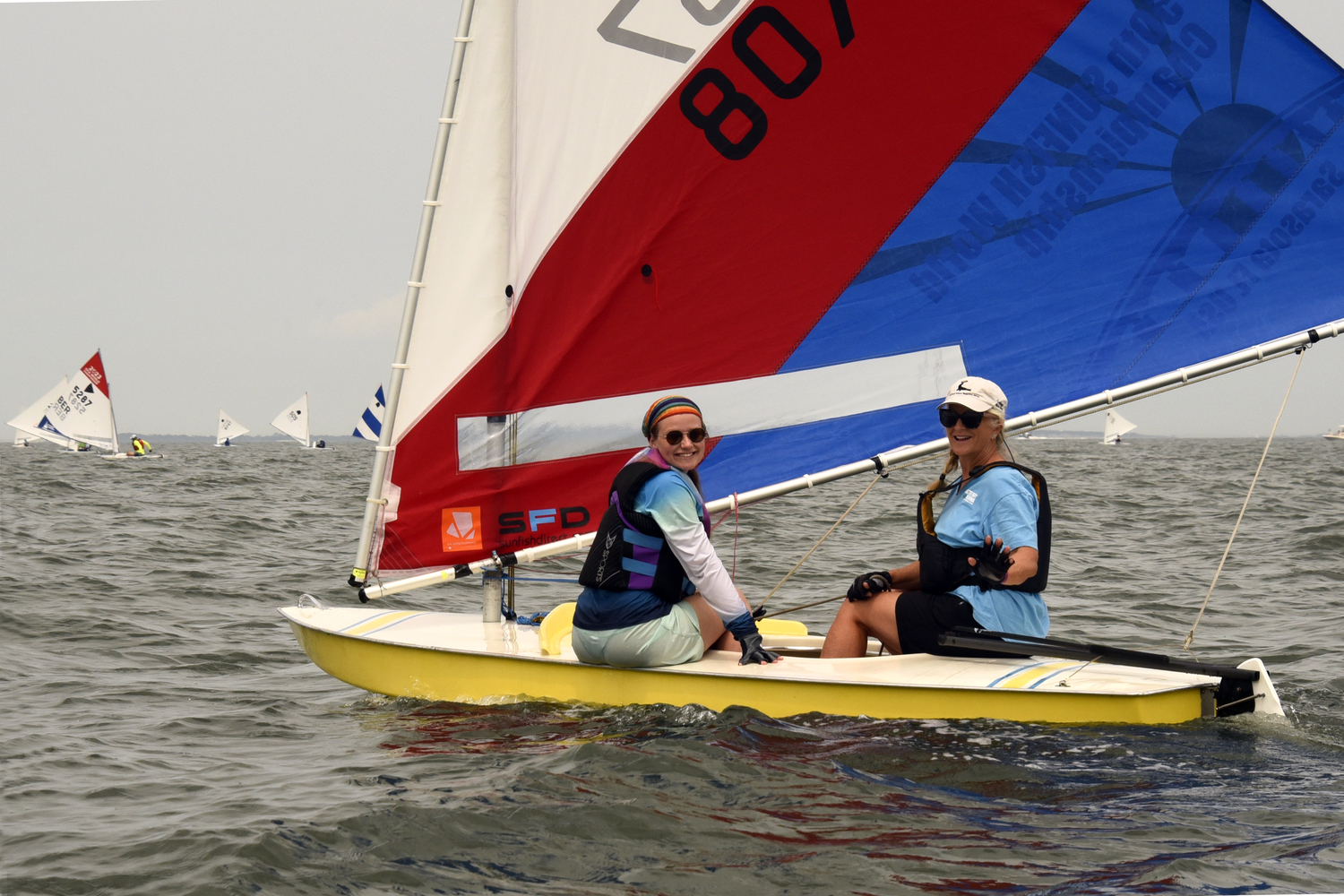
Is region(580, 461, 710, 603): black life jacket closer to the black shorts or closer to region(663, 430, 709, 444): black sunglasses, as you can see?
region(663, 430, 709, 444): black sunglasses

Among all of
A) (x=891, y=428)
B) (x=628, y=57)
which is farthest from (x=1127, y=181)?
(x=628, y=57)

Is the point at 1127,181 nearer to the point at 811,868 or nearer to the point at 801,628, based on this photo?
the point at 801,628

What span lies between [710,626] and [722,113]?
6.82 feet

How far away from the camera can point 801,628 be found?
17.1 feet

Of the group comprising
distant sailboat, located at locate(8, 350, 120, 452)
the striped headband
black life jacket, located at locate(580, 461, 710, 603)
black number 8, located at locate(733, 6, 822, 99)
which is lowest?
black life jacket, located at locate(580, 461, 710, 603)

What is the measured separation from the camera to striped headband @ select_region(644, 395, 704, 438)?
4219 millimetres

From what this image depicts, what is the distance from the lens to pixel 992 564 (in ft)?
13.4

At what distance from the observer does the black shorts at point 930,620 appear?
13.7 ft

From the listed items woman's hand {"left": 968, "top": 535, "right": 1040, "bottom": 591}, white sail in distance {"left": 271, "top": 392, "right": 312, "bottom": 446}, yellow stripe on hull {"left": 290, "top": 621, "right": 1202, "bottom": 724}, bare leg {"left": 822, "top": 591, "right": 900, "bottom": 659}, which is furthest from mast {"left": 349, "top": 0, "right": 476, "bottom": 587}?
white sail in distance {"left": 271, "top": 392, "right": 312, "bottom": 446}

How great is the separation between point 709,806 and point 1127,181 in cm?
301

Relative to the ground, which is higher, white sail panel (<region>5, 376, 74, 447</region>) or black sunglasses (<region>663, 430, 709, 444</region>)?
white sail panel (<region>5, 376, 74, 447</region>)

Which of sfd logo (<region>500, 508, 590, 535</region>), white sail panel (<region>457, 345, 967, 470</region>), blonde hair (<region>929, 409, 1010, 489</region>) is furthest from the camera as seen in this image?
sfd logo (<region>500, 508, 590, 535</region>)

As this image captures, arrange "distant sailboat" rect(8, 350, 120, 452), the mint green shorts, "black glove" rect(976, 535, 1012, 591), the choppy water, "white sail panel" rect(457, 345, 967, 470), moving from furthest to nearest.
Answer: "distant sailboat" rect(8, 350, 120, 452) < "white sail panel" rect(457, 345, 967, 470) < the mint green shorts < "black glove" rect(976, 535, 1012, 591) < the choppy water

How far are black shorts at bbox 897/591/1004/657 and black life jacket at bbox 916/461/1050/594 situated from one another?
5 centimetres
